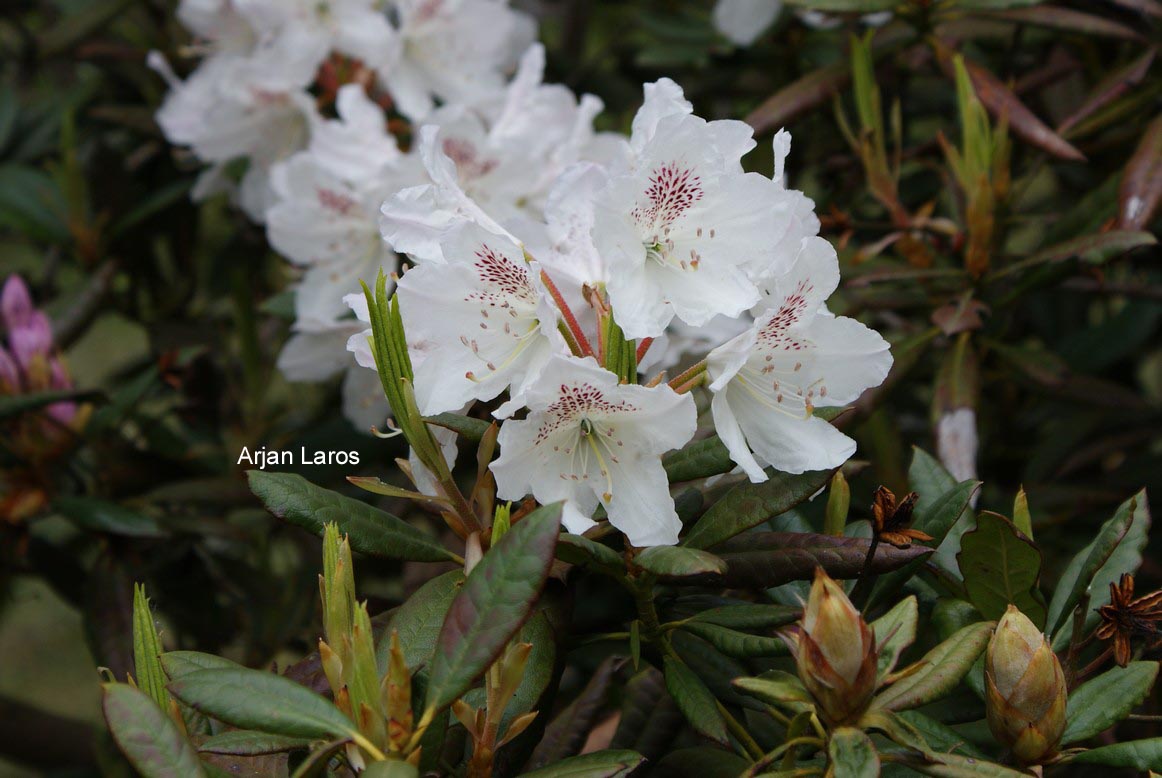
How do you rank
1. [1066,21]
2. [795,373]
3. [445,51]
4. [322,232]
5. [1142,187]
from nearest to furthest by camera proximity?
[795,373] → [1142,187] → [1066,21] → [322,232] → [445,51]

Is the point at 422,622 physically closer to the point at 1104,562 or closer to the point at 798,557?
the point at 798,557

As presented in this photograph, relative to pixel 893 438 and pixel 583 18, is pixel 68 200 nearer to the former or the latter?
pixel 583 18

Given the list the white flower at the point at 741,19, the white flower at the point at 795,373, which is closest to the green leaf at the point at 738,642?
the white flower at the point at 795,373

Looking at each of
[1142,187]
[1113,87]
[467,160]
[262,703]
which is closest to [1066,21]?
[1113,87]

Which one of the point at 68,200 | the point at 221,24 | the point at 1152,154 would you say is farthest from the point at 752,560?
the point at 68,200

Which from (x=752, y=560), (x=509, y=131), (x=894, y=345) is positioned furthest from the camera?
(x=509, y=131)
